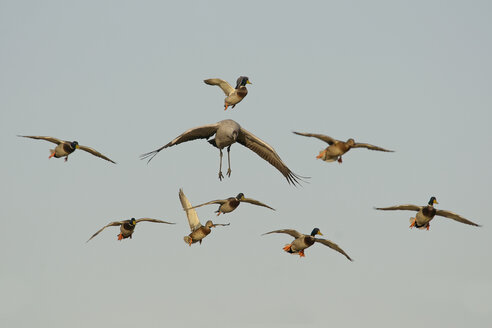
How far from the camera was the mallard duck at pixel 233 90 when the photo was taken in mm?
40781

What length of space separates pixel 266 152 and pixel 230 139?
3.60 m

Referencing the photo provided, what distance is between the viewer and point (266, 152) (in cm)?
4441

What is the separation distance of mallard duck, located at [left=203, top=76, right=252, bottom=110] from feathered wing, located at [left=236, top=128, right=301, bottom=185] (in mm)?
2742

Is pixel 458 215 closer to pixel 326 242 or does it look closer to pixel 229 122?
pixel 326 242

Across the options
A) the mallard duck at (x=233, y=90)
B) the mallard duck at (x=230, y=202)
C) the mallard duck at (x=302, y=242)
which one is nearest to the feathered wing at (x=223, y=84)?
the mallard duck at (x=233, y=90)

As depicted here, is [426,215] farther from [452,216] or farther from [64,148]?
[64,148]

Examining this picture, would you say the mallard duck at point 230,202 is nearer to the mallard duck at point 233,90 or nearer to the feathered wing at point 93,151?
the mallard duck at point 233,90


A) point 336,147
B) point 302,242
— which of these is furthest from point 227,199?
point 336,147

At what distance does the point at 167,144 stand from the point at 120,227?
186 inches

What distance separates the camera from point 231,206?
1577 inches

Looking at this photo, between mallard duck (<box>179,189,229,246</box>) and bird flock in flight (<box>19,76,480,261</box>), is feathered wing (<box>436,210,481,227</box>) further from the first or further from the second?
mallard duck (<box>179,189,229,246</box>)

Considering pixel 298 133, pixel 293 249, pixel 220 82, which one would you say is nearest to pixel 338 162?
pixel 298 133

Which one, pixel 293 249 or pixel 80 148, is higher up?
pixel 80 148

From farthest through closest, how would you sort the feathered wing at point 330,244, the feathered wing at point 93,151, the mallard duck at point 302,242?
the feathered wing at point 93,151, the feathered wing at point 330,244, the mallard duck at point 302,242
